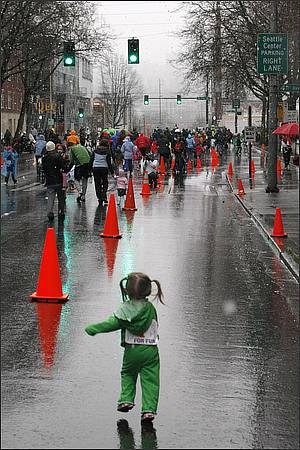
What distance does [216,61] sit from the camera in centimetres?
4884

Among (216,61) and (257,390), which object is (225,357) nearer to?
(257,390)

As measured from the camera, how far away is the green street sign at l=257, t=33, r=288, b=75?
22.9 metres

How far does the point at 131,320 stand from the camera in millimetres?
6105

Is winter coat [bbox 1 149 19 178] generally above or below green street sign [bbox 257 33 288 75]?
below

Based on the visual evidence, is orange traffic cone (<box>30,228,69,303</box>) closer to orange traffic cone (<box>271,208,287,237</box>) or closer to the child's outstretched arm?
the child's outstretched arm

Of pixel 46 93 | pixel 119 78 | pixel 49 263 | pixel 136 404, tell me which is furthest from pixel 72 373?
pixel 119 78

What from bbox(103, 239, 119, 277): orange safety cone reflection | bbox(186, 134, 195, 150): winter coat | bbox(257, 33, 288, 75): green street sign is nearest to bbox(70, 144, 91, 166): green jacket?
bbox(257, 33, 288, 75): green street sign

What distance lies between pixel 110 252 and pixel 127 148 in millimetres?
17514

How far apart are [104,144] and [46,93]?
272 feet

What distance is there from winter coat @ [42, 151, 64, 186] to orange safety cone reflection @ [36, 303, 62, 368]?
8.52m

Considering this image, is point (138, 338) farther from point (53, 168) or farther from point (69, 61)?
point (69, 61)

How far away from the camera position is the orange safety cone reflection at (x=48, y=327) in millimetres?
8016

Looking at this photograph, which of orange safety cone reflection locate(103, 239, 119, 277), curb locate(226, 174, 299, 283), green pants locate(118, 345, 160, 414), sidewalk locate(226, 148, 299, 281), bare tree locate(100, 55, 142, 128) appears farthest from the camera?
bare tree locate(100, 55, 142, 128)

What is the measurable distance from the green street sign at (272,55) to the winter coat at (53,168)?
6.93m
